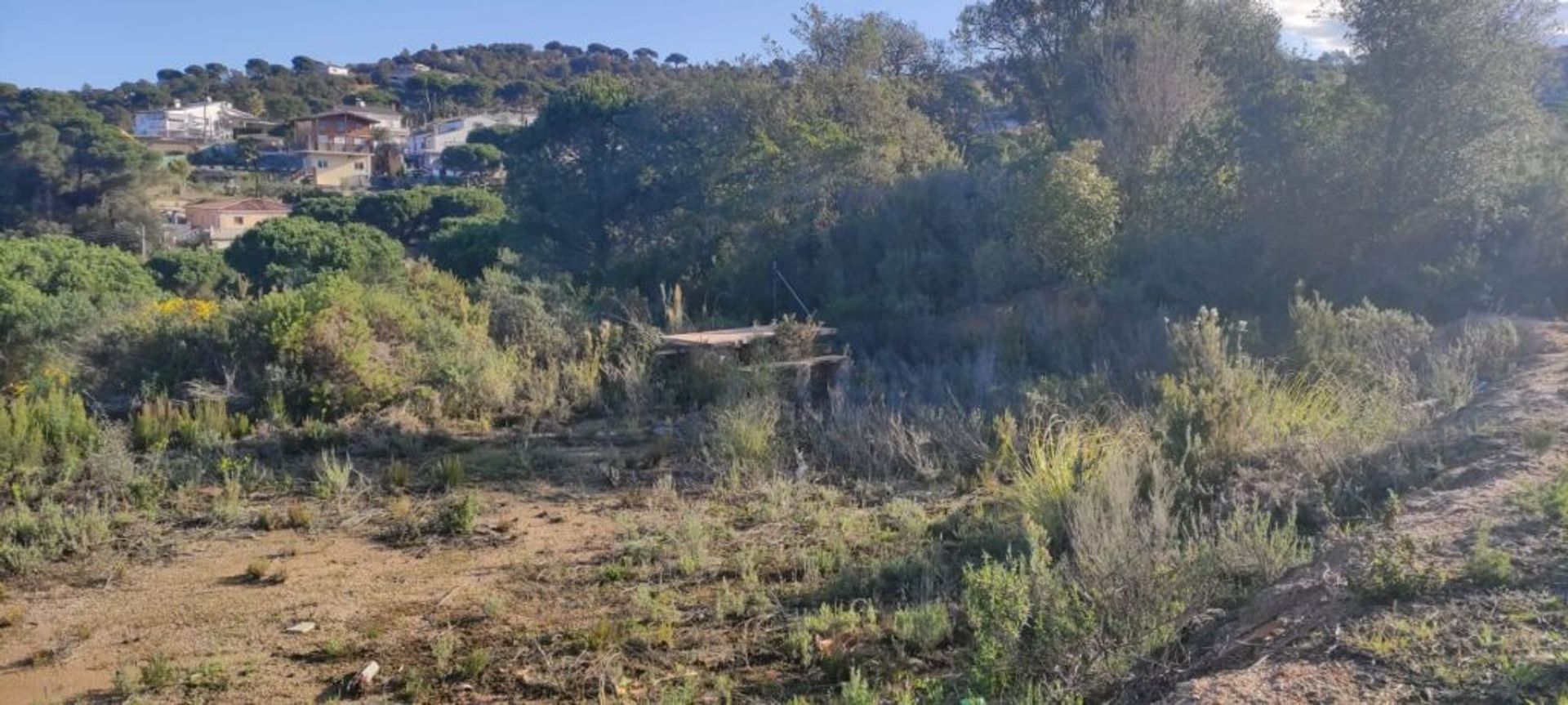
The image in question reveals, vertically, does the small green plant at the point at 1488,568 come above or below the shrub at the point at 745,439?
above

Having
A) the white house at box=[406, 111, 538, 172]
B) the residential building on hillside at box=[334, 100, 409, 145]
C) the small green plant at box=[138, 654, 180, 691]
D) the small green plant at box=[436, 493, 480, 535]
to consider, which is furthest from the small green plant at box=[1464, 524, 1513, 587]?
the residential building on hillside at box=[334, 100, 409, 145]

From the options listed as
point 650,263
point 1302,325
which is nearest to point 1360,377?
point 1302,325

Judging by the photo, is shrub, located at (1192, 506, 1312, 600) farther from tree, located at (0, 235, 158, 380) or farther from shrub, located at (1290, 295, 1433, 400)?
tree, located at (0, 235, 158, 380)

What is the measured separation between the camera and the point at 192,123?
64.4m

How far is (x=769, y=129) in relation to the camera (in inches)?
733

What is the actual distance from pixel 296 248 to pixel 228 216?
1733 cm

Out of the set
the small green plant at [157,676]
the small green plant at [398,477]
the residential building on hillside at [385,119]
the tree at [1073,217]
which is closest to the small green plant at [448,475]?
the small green plant at [398,477]

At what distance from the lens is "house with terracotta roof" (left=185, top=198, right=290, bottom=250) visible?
122 feet

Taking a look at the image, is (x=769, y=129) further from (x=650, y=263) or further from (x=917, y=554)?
(x=917, y=554)

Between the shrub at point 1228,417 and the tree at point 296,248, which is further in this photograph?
the tree at point 296,248

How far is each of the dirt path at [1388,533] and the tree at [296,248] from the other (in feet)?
60.6

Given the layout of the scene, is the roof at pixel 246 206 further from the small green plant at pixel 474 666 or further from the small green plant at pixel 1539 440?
the small green plant at pixel 1539 440

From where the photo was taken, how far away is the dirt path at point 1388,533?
3342 millimetres

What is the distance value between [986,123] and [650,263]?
1460cm
